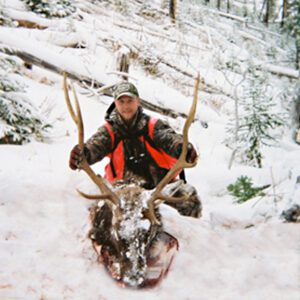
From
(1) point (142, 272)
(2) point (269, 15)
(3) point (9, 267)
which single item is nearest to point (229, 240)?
(1) point (142, 272)

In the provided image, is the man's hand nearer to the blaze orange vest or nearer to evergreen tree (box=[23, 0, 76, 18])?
the blaze orange vest

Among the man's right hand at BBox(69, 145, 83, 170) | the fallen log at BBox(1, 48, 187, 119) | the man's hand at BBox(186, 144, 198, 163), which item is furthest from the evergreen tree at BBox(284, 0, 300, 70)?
the man's right hand at BBox(69, 145, 83, 170)

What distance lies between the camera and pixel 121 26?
33.7 ft

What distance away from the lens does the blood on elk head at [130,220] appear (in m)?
2.88

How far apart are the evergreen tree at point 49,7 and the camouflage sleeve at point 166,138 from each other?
18.0 ft

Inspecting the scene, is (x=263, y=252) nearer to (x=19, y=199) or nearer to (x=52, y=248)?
(x=52, y=248)

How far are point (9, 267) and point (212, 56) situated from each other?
294 inches

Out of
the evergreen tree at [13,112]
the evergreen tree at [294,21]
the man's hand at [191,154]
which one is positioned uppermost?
the evergreen tree at [294,21]

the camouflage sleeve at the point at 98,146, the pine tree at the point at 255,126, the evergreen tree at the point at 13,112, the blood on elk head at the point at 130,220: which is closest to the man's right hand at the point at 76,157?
the blood on elk head at the point at 130,220

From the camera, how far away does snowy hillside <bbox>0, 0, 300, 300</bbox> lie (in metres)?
2.84

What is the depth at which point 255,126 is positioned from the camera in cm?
536

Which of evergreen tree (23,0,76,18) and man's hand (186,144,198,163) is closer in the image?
man's hand (186,144,198,163)

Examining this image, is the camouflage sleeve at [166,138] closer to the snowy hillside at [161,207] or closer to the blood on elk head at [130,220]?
the snowy hillside at [161,207]

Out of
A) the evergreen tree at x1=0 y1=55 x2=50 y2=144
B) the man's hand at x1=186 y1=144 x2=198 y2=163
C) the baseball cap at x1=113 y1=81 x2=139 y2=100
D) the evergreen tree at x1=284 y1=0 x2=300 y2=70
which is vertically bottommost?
the evergreen tree at x1=0 y1=55 x2=50 y2=144
